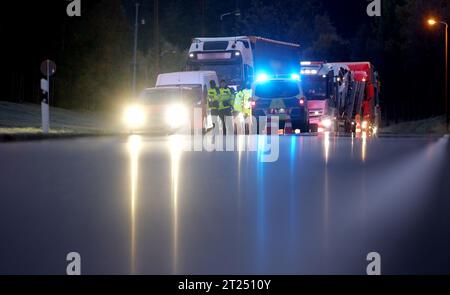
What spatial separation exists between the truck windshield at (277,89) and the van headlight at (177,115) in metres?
3.34

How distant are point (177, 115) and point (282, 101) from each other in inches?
163

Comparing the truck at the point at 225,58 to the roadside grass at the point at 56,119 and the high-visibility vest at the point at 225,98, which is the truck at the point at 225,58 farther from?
the high-visibility vest at the point at 225,98

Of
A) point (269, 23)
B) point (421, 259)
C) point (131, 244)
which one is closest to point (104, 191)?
point (131, 244)

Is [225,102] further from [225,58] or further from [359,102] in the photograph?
[359,102]

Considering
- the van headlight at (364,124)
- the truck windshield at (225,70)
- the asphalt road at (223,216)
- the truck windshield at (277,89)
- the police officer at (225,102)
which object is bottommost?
the asphalt road at (223,216)

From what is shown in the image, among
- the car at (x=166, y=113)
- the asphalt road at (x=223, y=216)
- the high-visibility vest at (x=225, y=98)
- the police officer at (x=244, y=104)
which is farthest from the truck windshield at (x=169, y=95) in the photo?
the asphalt road at (x=223, y=216)

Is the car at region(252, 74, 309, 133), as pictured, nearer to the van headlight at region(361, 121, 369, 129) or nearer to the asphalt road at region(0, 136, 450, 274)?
the van headlight at region(361, 121, 369, 129)

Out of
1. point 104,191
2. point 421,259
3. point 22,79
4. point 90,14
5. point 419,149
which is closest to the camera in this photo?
point 421,259

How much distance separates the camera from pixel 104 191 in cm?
1434

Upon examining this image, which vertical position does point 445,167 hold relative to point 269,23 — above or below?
below

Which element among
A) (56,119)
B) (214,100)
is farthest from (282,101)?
(56,119)

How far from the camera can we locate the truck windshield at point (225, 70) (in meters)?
47.7

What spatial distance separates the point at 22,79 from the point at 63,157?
3774 cm

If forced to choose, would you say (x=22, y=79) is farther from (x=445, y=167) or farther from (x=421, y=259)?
(x=421, y=259)
